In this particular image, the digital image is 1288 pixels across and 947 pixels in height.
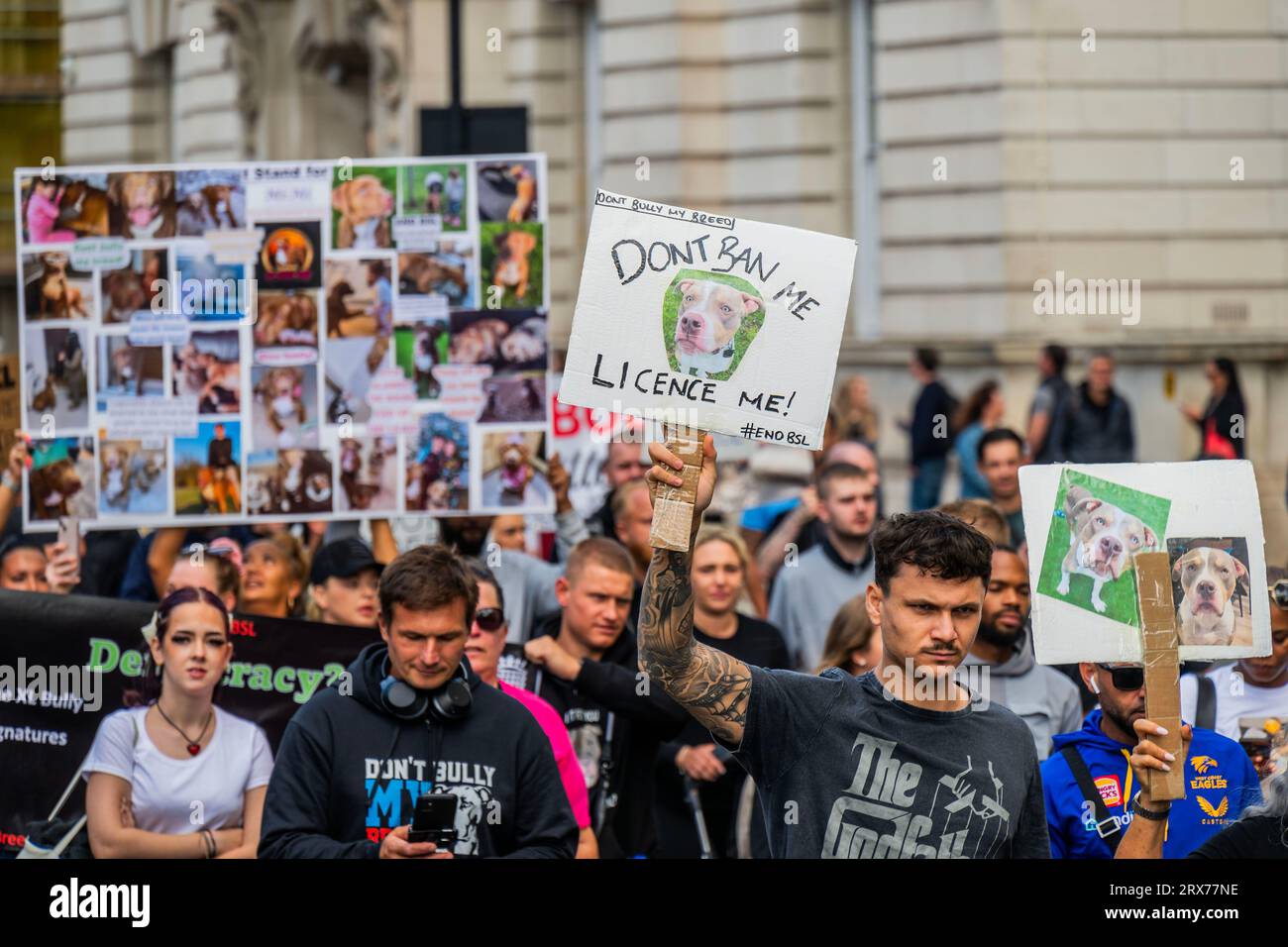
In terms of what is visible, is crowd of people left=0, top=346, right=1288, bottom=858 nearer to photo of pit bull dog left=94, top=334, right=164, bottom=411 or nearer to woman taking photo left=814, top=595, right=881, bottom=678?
woman taking photo left=814, top=595, right=881, bottom=678

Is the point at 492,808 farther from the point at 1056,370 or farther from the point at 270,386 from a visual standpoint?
the point at 1056,370

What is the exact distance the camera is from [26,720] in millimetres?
7035

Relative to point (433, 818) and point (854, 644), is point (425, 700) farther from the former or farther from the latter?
point (854, 644)

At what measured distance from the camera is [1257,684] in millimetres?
6812

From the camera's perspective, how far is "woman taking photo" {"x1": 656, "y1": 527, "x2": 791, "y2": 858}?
25.5 feet

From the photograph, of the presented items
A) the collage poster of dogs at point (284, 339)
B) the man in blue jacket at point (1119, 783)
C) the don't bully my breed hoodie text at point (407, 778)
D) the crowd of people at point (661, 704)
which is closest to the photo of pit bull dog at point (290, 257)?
the collage poster of dogs at point (284, 339)

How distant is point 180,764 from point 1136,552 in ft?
10.6

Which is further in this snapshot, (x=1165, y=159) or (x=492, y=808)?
(x=1165, y=159)

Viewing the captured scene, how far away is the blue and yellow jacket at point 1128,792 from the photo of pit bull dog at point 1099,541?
25.4 inches

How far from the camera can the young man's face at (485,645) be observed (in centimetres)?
682

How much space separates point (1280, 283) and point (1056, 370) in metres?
3.75

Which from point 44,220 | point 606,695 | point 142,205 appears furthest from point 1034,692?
point 44,220

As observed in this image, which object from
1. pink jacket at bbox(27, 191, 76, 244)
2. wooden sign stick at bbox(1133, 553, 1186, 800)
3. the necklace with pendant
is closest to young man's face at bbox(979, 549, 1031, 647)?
wooden sign stick at bbox(1133, 553, 1186, 800)
